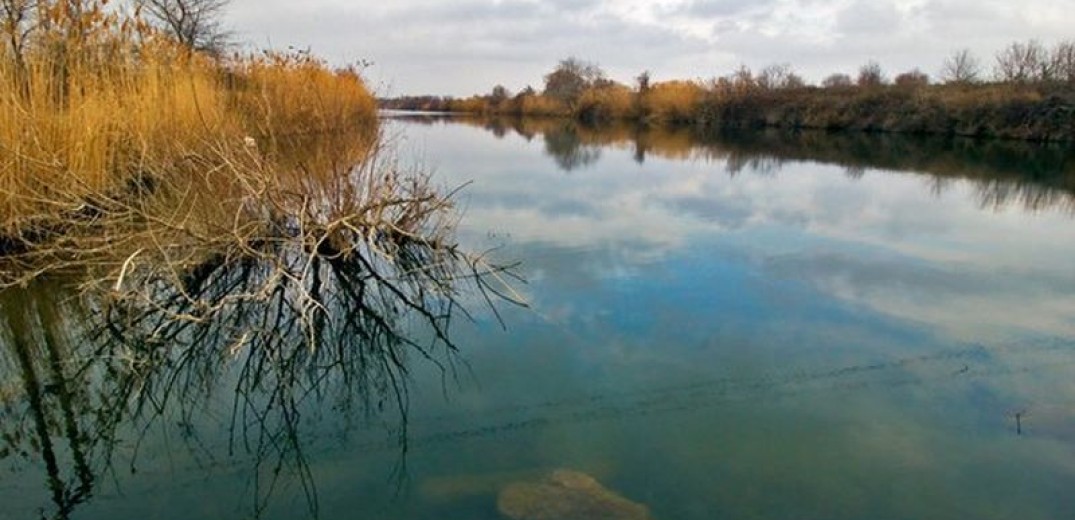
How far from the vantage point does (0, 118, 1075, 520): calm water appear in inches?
99.9

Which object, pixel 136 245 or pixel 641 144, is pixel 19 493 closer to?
pixel 136 245

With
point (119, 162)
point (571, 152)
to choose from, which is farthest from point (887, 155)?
point (119, 162)

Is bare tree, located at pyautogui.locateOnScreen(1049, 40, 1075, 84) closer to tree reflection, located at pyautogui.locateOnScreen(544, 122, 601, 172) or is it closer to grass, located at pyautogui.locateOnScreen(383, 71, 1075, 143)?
grass, located at pyautogui.locateOnScreen(383, 71, 1075, 143)

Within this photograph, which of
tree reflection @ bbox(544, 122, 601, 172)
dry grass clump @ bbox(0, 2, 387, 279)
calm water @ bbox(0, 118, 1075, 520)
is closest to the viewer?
calm water @ bbox(0, 118, 1075, 520)

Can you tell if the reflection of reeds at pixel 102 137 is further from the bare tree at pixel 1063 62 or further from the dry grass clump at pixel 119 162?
the bare tree at pixel 1063 62

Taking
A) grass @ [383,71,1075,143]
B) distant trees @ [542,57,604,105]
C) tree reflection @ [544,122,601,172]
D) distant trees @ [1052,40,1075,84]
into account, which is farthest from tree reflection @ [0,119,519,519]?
distant trees @ [542,57,604,105]

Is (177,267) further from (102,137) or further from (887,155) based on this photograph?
(887,155)

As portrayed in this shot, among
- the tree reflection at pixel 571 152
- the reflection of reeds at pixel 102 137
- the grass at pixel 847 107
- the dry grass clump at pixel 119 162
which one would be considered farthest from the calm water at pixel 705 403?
the grass at pixel 847 107

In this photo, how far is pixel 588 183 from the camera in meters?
11.0

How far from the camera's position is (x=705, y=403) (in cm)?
327

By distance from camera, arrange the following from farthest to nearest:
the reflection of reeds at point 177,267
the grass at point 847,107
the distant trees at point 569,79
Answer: the distant trees at point 569,79 → the grass at point 847,107 → the reflection of reeds at point 177,267

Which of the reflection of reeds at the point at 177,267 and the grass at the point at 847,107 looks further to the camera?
the grass at the point at 847,107

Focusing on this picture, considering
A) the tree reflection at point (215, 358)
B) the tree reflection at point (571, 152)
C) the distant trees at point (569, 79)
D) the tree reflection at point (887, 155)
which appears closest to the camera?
the tree reflection at point (215, 358)

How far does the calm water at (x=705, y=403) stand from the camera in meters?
2.54
